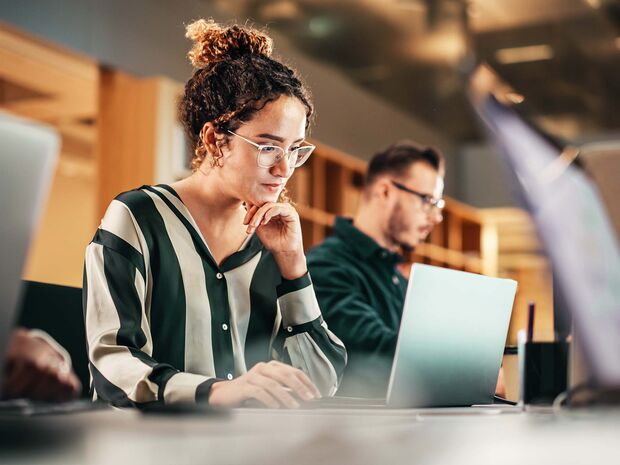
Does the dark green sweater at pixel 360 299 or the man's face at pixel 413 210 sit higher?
the man's face at pixel 413 210

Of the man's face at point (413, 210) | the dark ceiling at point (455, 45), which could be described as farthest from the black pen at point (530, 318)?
the dark ceiling at point (455, 45)

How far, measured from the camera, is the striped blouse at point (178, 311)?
126cm

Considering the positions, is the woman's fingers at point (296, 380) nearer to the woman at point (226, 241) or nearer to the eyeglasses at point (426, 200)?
the woman at point (226, 241)

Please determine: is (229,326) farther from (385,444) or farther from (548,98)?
(548,98)

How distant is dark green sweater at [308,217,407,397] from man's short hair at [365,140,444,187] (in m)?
0.25

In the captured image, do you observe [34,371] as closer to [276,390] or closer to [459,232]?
[276,390]

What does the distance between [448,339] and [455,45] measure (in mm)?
4921

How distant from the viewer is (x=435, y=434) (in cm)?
71

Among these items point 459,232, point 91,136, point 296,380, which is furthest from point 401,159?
point 459,232

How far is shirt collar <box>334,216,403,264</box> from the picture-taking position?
2547mm

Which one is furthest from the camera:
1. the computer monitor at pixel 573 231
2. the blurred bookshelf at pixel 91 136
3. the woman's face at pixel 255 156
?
the blurred bookshelf at pixel 91 136

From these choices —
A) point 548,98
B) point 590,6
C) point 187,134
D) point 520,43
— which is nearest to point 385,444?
point 187,134

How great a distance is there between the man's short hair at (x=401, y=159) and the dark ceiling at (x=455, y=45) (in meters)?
2.11

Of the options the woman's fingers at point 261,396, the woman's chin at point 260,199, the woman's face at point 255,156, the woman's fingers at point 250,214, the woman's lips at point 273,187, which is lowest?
the woman's fingers at point 261,396
